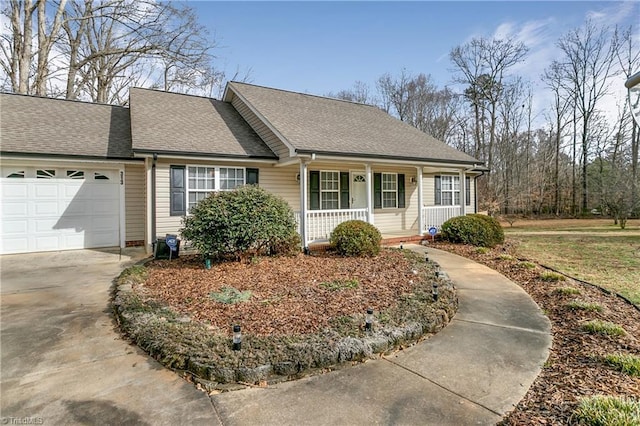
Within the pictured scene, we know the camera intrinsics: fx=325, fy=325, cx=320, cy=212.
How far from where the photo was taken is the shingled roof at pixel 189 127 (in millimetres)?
8742

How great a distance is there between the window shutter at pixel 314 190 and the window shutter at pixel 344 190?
943 mm

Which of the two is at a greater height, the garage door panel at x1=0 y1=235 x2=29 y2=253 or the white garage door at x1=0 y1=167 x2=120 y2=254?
the white garage door at x1=0 y1=167 x2=120 y2=254

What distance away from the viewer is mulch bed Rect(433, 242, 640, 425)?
103 inches

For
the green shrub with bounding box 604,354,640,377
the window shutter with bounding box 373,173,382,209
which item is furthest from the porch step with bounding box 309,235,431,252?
the green shrub with bounding box 604,354,640,377

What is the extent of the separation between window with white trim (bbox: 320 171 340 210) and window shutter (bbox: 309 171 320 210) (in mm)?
124

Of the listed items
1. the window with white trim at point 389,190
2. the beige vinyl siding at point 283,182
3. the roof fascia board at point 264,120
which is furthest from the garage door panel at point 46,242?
the window with white trim at point 389,190

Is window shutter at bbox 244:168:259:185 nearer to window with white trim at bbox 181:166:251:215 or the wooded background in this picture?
window with white trim at bbox 181:166:251:215

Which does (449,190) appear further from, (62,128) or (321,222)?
(62,128)

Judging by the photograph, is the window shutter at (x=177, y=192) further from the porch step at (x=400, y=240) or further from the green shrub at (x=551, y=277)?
the green shrub at (x=551, y=277)

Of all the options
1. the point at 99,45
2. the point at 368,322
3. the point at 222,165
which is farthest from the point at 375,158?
the point at 99,45

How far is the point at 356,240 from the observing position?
822 cm

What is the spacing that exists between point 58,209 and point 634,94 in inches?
465

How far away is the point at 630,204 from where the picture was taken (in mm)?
17750

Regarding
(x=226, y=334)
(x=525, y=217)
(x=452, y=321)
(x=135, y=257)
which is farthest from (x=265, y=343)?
(x=525, y=217)
